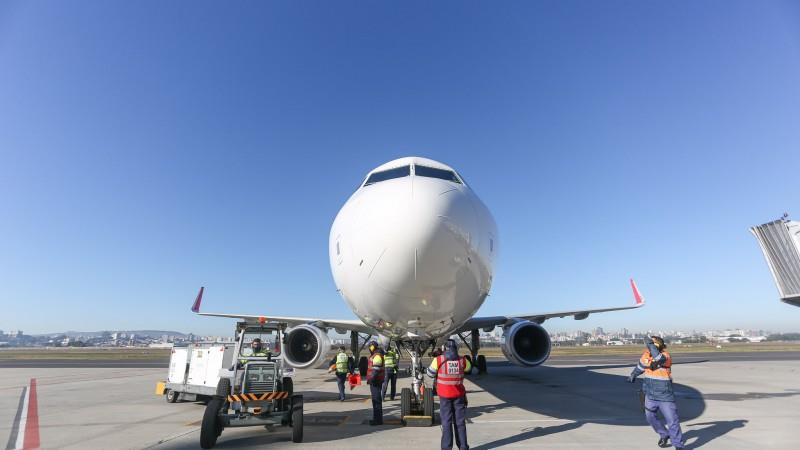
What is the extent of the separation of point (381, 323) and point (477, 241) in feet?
7.61

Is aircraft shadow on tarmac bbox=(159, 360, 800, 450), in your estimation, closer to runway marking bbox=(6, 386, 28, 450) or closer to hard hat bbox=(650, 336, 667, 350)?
hard hat bbox=(650, 336, 667, 350)

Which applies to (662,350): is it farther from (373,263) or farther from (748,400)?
(748,400)

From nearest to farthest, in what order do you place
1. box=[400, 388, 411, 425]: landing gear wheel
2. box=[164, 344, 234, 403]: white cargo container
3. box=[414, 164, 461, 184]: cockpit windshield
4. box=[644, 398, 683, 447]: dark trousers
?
box=[644, 398, 683, 447]: dark trousers, box=[414, 164, 461, 184]: cockpit windshield, box=[400, 388, 411, 425]: landing gear wheel, box=[164, 344, 234, 403]: white cargo container

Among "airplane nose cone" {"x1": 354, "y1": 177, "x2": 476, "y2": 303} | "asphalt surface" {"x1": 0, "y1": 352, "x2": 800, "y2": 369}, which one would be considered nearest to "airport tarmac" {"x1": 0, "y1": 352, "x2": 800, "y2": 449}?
"airplane nose cone" {"x1": 354, "y1": 177, "x2": 476, "y2": 303}

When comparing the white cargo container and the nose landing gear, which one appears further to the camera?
the white cargo container

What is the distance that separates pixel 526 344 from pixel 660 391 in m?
6.12

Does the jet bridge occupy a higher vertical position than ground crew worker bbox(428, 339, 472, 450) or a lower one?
higher

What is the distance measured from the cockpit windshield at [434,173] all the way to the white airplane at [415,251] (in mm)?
21

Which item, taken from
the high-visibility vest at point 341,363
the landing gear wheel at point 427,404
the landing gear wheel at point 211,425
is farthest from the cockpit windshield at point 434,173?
the high-visibility vest at point 341,363

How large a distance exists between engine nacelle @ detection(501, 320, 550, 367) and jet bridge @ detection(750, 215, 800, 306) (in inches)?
205

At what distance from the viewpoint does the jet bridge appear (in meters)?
8.60

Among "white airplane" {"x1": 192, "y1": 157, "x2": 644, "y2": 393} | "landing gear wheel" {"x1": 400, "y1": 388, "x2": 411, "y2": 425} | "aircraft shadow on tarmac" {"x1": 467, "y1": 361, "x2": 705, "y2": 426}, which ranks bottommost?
"aircraft shadow on tarmac" {"x1": 467, "y1": 361, "x2": 705, "y2": 426}

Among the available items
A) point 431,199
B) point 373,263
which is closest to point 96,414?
point 373,263

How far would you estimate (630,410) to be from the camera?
912 cm
